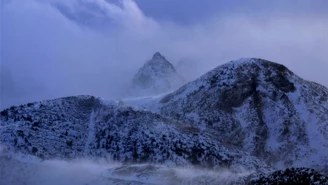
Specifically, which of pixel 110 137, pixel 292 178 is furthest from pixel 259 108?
pixel 292 178

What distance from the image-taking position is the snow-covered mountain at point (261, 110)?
186 feet

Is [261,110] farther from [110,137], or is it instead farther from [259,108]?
[110,137]

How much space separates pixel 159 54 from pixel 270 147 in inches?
3348

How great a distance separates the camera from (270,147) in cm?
5725

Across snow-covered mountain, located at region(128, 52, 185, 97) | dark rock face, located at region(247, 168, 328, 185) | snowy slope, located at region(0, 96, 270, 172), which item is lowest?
dark rock face, located at region(247, 168, 328, 185)

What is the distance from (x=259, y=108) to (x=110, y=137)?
73.5 feet

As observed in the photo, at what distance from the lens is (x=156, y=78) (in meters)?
132

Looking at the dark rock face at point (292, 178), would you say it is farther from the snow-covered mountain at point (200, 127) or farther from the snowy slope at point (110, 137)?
the snowy slope at point (110, 137)

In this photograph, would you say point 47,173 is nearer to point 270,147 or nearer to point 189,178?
point 189,178

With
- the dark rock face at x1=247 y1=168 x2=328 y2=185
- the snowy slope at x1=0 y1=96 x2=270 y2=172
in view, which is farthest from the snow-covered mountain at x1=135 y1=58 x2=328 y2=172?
the dark rock face at x1=247 y1=168 x2=328 y2=185

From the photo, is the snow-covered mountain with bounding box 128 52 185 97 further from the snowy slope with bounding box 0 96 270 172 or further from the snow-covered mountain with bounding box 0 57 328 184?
the snowy slope with bounding box 0 96 270 172

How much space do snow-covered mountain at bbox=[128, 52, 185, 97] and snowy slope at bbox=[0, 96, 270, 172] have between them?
7104 centimetres

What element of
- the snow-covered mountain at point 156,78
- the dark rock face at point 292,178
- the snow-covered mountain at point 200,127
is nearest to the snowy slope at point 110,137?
the snow-covered mountain at point 200,127

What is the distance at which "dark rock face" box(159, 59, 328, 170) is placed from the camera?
2259 inches
